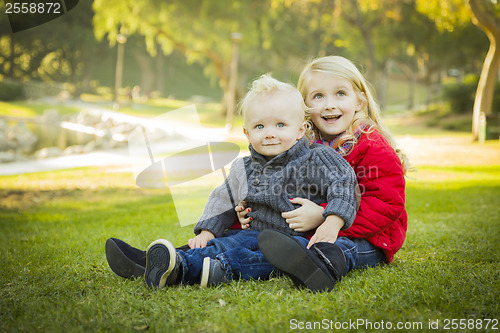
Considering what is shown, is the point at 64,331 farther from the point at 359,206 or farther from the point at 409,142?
the point at 409,142

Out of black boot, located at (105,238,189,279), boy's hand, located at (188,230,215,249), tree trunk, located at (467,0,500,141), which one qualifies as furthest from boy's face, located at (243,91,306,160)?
tree trunk, located at (467,0,500,141)

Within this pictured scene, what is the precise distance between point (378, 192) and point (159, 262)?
122 centimetres

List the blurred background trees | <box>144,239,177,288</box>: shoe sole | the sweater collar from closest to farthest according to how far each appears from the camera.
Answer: <box>144,239,177,288</box>: shoe sole < the sweater collar < the blurred background trees

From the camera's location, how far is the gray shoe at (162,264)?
91.0 inches

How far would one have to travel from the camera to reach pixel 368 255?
109 inches

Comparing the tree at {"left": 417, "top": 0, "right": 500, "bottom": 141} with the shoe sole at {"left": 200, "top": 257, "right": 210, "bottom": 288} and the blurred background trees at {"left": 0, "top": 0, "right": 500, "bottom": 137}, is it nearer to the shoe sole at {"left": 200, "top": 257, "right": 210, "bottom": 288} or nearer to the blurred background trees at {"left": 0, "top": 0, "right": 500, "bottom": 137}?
the blurred background trees at {"left": 0, "top": 0, "right": 500, "bottom": 137}

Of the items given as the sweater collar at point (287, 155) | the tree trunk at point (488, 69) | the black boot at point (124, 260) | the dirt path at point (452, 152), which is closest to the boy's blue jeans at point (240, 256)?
the black boot at point (124, 260)

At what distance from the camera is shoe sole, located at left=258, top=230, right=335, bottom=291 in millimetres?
2209

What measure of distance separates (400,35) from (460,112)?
406 inches

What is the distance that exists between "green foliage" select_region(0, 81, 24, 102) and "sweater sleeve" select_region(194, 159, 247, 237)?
31.0 m

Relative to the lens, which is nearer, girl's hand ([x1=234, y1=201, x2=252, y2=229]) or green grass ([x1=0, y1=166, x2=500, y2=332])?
green grass ([x1=0, y1=166, x2=500, y2=332])

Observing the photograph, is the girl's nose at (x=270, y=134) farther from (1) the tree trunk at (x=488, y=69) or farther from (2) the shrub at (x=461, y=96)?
(2) the shrub at (x=461, y=96)

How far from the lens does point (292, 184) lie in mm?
2633

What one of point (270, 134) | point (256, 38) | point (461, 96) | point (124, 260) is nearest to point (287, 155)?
point (270, 134)
